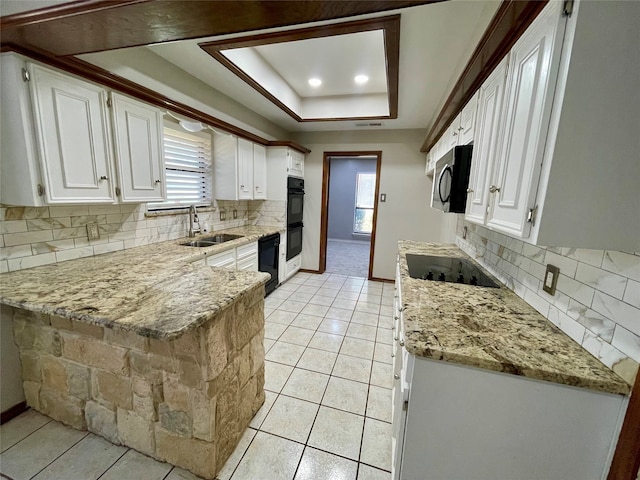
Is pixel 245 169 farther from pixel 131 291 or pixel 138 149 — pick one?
pixel 131 291

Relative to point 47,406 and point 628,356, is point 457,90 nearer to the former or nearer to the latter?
point 628,356

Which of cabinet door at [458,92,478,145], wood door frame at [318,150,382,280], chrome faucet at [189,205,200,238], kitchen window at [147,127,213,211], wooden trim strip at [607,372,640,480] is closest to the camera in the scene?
wooden trim strip at [607,372,640,480]

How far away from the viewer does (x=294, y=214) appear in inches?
165

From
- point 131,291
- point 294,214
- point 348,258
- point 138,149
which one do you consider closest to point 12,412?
point 131,291

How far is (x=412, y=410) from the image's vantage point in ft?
3.14

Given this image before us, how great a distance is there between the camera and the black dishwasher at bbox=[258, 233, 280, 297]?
3355mm

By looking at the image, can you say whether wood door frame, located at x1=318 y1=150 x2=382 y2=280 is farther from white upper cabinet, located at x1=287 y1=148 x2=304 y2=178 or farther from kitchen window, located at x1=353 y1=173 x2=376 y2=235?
kitchen window, located at x1=353 y1=173 x2=376 y2=235

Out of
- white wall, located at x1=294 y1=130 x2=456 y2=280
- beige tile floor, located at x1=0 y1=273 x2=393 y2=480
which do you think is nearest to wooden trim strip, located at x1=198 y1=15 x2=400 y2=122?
white wall, located at x1=294 y1=130 x2=456 y2=280

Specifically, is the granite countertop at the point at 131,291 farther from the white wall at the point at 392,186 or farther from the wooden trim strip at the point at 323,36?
the white wall at the point at 392,186

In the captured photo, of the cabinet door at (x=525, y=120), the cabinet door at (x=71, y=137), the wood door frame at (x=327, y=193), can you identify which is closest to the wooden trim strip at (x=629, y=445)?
the cabinet door at (x=525, y=120)

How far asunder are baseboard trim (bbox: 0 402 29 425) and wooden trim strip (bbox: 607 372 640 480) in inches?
114

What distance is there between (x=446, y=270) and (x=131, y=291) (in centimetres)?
213

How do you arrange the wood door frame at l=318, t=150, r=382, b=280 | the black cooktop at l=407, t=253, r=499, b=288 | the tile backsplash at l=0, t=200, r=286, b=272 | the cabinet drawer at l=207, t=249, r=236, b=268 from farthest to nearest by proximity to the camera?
the wood door frame at l=318, t=150, r=382, b=280 → the cabinet drawer at l=207, t=249, r=236, b=268 → the black cooktop at l=407, t=253, r=499, b=288 → the tile backsplash at l=0, t=200, r=286, b=272

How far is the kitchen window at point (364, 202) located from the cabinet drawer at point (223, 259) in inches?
219
